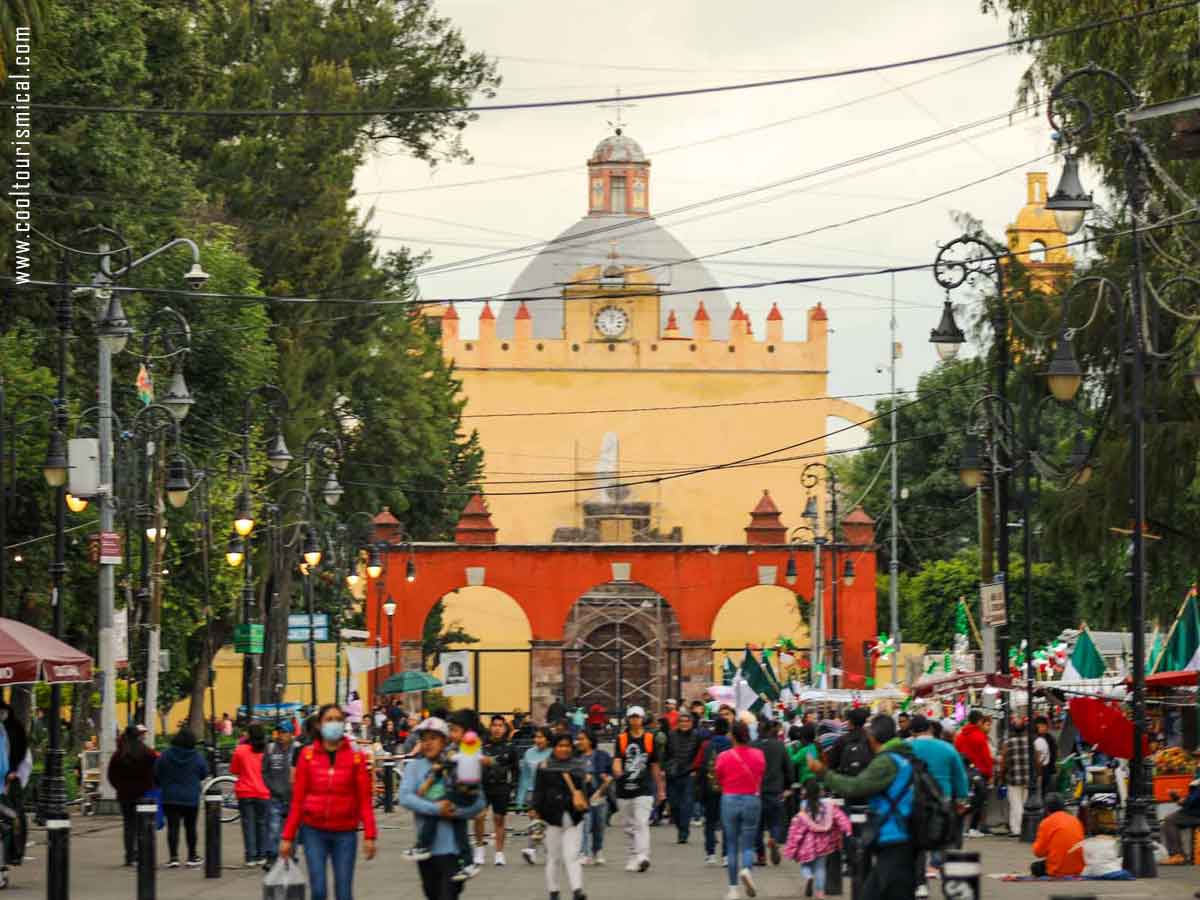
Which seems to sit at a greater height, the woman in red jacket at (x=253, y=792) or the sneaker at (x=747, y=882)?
the woman in red jacket at (x=253, y=792)

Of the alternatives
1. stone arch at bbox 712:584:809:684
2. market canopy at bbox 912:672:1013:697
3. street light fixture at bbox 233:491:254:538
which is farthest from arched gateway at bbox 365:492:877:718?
market canopy at bbox 912:672:1013:697

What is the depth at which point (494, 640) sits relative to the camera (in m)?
75.8

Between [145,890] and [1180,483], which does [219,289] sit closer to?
[1180,483]

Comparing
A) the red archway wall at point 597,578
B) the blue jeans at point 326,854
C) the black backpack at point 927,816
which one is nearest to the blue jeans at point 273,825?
the blue jeans at point 326,854

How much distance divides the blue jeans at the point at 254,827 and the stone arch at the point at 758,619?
51.6 m

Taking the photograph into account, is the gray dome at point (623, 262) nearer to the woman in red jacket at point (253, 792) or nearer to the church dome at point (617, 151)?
the church dome at point (617, 151)

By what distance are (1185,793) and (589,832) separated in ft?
20.7

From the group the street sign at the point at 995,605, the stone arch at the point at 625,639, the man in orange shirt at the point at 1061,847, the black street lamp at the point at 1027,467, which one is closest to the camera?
the man in orange shirt at the point at 1061,847

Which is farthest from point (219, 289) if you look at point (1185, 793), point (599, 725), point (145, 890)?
point (145, 890)

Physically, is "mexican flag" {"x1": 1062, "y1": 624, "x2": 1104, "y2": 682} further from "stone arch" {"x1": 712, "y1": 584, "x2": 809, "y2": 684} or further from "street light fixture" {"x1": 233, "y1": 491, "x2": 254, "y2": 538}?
"stone arch" {"x1": 712, "y1": 584, "x2": 809, "y2": 684}

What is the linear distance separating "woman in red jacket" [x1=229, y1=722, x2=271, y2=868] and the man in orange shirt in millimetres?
7026

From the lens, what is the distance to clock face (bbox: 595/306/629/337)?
84.1 metres

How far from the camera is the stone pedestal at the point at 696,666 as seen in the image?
5947 cm

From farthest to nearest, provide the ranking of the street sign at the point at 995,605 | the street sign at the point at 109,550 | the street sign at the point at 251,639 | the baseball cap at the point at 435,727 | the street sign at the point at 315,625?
the street sign at the point at 315,625 → the street sign at the point at 251,639 → the street sign at the point at 109,550 → the street sign at the point at 995,605 → the baseball cap at the point at 435,727
